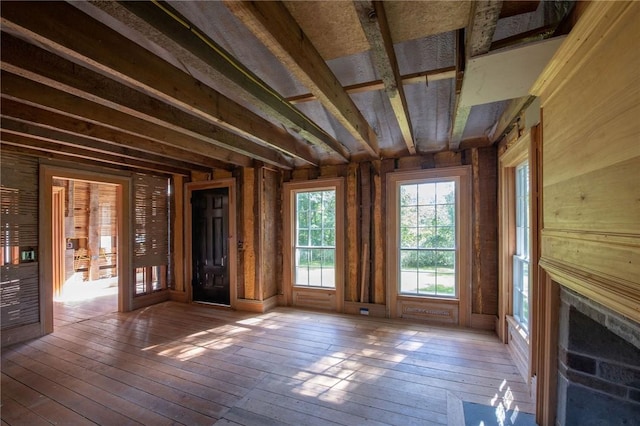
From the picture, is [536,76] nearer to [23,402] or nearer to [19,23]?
[19,23]

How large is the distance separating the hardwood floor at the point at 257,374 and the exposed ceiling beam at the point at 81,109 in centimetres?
235

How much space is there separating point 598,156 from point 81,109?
336cm

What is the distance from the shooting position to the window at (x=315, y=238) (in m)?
4.36

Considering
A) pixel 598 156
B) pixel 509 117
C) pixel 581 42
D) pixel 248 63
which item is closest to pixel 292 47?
pixel 248 63

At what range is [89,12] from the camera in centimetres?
143

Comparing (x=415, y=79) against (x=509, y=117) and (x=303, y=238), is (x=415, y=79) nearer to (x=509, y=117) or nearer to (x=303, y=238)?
(x=509, y=117)

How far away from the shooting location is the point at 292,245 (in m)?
4.58

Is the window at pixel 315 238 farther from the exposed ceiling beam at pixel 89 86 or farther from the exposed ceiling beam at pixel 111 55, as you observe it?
the exposed ceiling beam at pixel 111 55

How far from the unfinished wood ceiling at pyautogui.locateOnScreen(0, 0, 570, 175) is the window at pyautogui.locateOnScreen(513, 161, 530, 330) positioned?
1.98 ft

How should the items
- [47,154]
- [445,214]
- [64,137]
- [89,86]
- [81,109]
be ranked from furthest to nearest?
1. [445,214]
2. [47,154]
3. [64,137]
4. [81,109]
5. [89,86]

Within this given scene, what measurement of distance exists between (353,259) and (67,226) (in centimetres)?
Answer: 695

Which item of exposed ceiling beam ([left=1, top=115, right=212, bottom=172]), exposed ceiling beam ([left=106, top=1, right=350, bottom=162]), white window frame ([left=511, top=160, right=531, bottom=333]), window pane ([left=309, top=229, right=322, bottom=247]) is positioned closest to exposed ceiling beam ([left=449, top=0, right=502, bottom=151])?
exposed ceiling beam ([left=106, top=1, right=350, bottom=162])

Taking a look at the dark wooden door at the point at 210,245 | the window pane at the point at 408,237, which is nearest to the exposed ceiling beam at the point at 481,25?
the window pane at the point at 408,237

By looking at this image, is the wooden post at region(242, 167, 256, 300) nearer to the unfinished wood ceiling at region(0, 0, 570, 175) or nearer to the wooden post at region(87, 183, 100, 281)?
the unfinished wood ceiling at region(0, 0, 570, 175)
